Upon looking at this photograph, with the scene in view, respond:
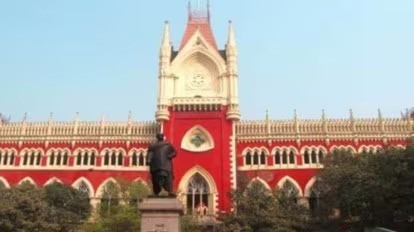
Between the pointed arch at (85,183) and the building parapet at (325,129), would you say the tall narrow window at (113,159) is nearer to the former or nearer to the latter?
the pointed arch at (85,183)

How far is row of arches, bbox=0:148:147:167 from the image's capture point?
44.6 metres

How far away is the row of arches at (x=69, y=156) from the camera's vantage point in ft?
146

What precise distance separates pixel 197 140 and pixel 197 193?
4.52m

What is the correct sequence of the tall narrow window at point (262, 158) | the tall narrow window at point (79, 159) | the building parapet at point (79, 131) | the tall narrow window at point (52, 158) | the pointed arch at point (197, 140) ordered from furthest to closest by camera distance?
the building parapet at point (79, 131)
the tall narrow window at point (52, 158)
the tall narrow window at point (79, 159)
the tall narrow window at point (262, 158)
the pointed arch at point (197, 140)

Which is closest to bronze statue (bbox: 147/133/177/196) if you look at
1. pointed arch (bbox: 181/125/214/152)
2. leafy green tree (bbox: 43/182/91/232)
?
leafy green tree (bbox: 43/182/91/232)

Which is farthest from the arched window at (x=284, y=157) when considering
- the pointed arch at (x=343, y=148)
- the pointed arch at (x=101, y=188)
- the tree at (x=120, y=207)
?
the pointed arch at (x=101, y=188)

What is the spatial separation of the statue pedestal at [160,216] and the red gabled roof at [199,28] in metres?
32.8

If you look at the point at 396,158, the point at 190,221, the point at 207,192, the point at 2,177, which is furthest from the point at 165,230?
the point at 2,177

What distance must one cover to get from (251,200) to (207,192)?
686cm

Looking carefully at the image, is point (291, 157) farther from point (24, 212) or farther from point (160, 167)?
point (160, 167)

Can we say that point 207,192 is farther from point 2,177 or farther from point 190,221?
point 2,177

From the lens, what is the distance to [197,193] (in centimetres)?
4228

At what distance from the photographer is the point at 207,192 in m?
42.2

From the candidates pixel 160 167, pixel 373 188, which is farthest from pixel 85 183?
pixel 160 167
